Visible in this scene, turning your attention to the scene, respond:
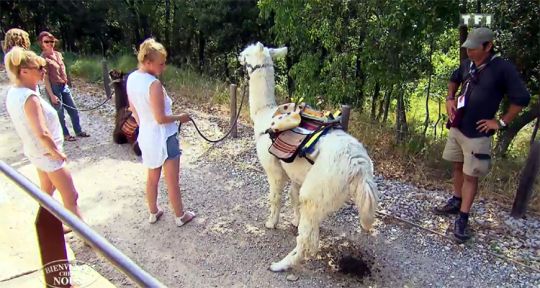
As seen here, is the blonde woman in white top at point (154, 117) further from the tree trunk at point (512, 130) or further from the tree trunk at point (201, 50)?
the tree trunk at point (201, 50)

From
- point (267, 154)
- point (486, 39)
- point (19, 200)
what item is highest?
point (486, 39)

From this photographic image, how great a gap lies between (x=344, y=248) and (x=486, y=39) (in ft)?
7.43

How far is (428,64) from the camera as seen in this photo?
6.39 m

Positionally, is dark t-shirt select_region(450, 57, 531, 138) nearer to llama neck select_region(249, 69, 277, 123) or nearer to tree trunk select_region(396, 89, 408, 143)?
llama neck select_region(249, 69, 277, 123)

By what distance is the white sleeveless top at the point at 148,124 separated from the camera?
3547 mm

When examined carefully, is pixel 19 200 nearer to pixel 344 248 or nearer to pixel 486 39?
pixel 344 248

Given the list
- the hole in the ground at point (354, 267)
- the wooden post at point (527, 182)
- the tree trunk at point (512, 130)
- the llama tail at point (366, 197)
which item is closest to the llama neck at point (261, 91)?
the llama tail at point (366, 197)

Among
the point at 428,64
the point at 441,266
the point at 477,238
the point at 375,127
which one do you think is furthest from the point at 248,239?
the point at 428,64

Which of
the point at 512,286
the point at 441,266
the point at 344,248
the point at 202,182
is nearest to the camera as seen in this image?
the point at 512,286

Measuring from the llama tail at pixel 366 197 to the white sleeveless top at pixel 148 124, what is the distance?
1.81 metres

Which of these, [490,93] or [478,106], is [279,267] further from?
[490,93]

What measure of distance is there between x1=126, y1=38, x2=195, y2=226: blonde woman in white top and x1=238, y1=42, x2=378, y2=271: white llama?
78 centimetres

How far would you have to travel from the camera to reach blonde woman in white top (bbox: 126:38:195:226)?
354 cm

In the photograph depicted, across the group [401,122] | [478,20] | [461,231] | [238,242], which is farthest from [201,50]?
[461,231]
